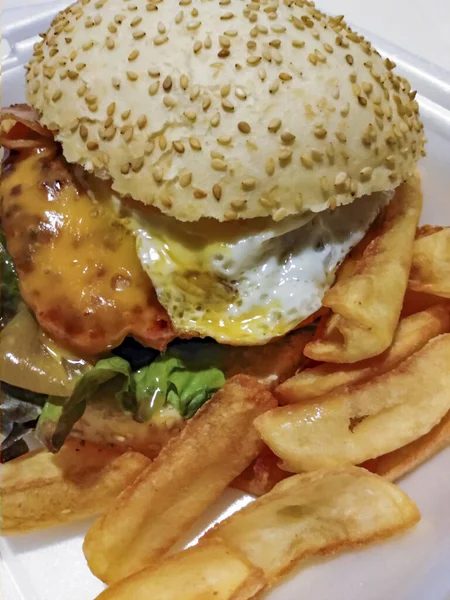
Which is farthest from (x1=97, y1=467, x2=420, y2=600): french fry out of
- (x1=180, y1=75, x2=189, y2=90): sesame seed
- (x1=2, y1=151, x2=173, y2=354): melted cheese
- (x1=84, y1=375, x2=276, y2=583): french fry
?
(x1=180, y1=75, x2=189, y2=90): sesame seed

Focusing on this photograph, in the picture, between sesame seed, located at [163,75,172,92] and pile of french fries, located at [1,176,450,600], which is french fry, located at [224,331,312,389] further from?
sesame seed, located at [163,75,172,92]

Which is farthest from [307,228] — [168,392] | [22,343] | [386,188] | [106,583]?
[106,583]

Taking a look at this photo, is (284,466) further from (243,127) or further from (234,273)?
(243,127)

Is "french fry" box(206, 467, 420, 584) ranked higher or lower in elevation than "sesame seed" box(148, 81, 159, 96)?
lower

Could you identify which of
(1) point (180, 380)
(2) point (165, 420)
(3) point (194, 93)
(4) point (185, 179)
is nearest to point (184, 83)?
(3) point (194, 93)

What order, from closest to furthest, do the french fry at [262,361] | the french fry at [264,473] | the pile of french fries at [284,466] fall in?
the pile of french fries at [284,466] → the french fry at [264,473] → the french fry at [262,361]

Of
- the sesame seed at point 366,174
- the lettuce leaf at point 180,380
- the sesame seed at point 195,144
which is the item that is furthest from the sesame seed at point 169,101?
the lettuce leaf at point 180,380

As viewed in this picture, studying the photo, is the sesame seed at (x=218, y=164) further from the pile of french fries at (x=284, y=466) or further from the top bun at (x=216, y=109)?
the pile of french fries at (x=284, y=466)
